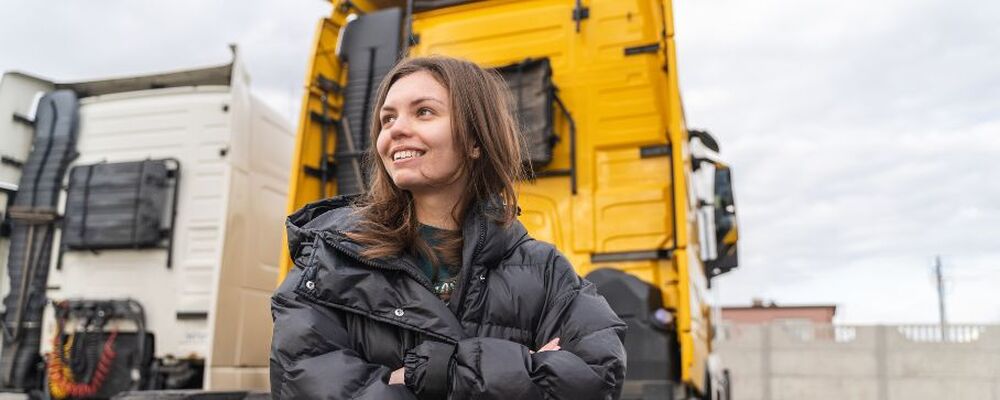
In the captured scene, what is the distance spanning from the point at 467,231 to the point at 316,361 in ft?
1.17

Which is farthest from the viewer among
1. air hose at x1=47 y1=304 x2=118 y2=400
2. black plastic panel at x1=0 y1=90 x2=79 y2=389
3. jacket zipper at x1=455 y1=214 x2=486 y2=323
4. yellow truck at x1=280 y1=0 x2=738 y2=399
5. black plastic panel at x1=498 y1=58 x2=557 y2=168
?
black plastic panel at x1=0 y1=90 x2=79 y2=389

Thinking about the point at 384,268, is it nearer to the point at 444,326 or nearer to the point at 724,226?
the point at 444,326

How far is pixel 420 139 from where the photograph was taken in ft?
4.48

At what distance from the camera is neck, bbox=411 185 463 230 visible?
1.43 meters

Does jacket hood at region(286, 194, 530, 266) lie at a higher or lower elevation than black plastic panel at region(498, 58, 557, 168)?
lower

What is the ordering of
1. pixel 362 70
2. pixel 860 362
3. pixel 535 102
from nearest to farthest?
1. pixel 535 102
2. pixel 362 70
3. pixel 860 362

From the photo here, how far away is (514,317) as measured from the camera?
4.25ft

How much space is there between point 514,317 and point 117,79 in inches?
200

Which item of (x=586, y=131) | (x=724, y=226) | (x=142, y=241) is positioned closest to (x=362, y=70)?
(x=586, y=131)

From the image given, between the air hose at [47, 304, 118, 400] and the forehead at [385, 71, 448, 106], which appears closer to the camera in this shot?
the forehead at [385, 71, 448, 106]

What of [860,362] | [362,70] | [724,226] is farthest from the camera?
[860,362]

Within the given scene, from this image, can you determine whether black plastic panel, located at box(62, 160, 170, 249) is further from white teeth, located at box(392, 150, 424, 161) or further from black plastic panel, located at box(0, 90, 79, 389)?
white teeth, located at box(392, 150, 424, 161)

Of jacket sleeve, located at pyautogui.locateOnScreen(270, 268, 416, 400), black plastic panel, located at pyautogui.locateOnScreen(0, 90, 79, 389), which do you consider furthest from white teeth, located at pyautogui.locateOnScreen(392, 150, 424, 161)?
black plastic panel, located at pyautogui.locateOnScreen(0, 90, 79, 389)

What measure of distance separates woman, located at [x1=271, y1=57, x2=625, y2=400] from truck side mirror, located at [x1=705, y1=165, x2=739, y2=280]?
166 inches
